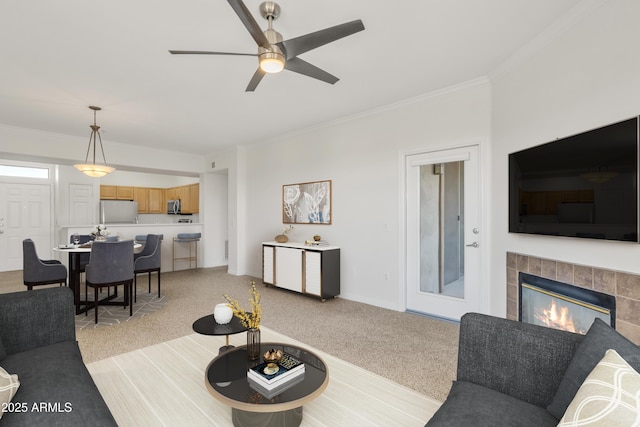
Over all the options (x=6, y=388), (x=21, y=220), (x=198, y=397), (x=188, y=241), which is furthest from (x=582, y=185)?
(x=21, y=220)

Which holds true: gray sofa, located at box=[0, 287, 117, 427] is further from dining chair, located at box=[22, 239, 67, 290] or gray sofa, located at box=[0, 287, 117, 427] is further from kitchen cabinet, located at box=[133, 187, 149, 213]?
kitchen cabinet, located at box=[133, 187, 149, 213]

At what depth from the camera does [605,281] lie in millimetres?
1990

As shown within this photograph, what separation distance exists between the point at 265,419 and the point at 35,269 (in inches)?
161

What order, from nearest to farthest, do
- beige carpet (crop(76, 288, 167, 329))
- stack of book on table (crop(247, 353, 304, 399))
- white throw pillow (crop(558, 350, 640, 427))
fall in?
1. white throw pillow (crop(558, 350, 640, 427))
2. stack of book on table (crop(247, 353, 304, 399))
3. beige carpet (crop(76, 288, 167, 329))

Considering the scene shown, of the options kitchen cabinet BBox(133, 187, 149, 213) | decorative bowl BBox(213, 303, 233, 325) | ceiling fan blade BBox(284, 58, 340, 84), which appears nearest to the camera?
decorative bowl BBox(213, 303, 233, 325)

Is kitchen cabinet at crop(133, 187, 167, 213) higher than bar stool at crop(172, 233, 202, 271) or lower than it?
higher

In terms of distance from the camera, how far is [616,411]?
34.3 inches

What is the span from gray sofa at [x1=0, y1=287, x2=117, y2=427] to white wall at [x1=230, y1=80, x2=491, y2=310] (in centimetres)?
331

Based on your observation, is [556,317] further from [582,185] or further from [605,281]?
[582,185]

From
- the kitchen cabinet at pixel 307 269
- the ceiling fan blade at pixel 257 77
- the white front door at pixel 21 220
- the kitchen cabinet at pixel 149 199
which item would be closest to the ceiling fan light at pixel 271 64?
the ceiling fan blade at pixel 257 77

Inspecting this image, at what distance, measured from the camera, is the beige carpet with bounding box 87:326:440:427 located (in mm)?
1813

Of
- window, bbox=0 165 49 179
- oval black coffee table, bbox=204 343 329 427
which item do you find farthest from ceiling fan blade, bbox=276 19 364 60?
window, bbox=0 165 49 179

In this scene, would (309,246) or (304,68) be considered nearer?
(304,68)

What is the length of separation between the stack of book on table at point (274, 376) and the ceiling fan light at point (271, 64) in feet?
6.01
